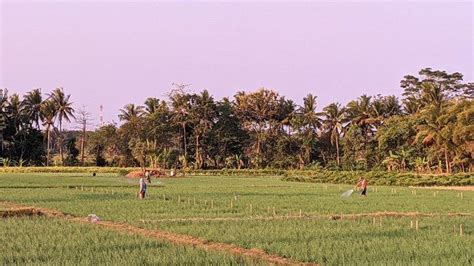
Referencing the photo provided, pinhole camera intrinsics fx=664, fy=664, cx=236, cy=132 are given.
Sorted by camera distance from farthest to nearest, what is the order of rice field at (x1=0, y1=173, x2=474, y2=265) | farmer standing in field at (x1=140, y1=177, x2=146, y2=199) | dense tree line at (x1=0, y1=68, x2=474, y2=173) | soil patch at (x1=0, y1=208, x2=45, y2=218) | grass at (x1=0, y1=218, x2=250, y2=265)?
dense tree line at (x1=0, y1=68, x2=474, y2=173)
farmer standing in field at (x1=140, y1=177, x2=146, y2=199)
soil patch at (x1=0, y1=208, x2=45, y2=218)
rice field at (x1=0, y1=173, x2=474, y2=265)
grass at (x1=0, y1=218, x2=250, y2=265)

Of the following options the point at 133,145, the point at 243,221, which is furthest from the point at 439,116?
the point at 243,221

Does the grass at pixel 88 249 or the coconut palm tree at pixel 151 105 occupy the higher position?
the coconut palm tree at pixel 151 105

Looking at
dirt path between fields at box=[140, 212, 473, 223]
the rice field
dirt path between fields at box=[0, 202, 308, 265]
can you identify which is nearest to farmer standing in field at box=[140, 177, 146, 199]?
the rice field

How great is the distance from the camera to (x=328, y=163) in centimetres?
6481

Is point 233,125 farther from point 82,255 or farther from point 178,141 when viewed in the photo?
point 82,255

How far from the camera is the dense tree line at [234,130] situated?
64000mm

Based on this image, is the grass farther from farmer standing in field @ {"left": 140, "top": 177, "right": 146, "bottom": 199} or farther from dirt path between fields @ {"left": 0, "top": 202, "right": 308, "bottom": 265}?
farmer standing in field @ {"left": 140, "top": 177, "right": 146, "bottom": 199}

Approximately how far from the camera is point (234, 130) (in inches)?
2734

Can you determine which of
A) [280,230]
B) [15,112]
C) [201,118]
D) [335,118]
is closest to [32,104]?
[15,112]

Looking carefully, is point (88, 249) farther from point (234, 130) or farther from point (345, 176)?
point (234, 130)

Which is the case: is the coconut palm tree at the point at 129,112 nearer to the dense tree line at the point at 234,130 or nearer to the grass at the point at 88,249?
the dense tree line at the point at 234,130

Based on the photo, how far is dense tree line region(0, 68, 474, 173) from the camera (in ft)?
210

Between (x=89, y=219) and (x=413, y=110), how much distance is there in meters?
53.0

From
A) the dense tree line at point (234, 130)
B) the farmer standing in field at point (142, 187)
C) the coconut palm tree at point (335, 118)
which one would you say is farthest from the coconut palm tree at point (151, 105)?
the farmer standing in field at point (142, 187)
